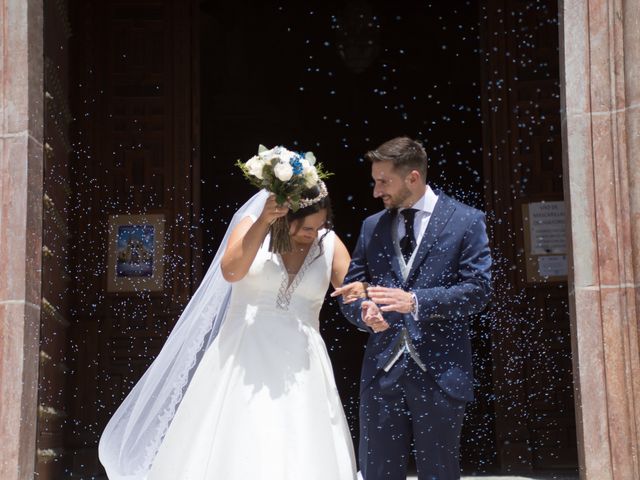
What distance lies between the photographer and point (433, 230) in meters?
4.67

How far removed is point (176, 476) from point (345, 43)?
743 centimetres

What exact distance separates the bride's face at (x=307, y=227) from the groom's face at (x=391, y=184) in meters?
0.46

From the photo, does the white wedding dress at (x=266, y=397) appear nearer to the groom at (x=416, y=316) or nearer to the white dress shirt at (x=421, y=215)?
the groom at (x=416, y=316)

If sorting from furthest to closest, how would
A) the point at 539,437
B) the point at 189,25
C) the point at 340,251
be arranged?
the point at 189,25 → the point at 539,437 → the point at 340,251

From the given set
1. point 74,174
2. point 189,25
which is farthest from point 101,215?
point 189,25

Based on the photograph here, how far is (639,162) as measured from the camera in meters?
5.89

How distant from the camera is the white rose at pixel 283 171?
4.80m

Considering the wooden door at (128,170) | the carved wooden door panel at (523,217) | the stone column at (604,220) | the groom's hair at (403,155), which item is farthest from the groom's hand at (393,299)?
the wooden door at (128,170)

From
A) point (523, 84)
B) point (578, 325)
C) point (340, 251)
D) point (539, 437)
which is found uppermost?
point (523, 84)

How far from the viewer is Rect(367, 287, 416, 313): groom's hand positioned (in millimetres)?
4438

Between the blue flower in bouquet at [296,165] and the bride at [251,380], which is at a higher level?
the blue flower in bouquet at [296,165]

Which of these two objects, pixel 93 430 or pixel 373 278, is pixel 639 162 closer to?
pixel 373 278

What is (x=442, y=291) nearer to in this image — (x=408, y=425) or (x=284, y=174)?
(x=408, y=425)

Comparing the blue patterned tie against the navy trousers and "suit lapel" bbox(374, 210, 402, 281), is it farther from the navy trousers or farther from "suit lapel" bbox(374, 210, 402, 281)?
the navy trousers
